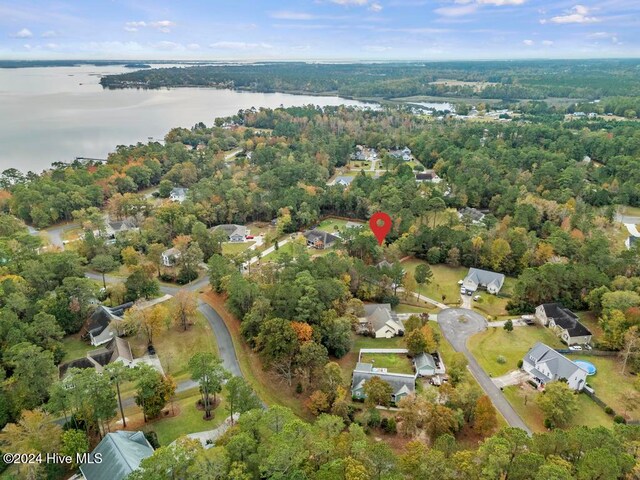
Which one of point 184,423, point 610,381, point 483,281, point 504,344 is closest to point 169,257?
point 184,423

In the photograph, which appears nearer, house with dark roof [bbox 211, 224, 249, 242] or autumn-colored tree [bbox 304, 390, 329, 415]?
autumn-colored tree [bbox 304, 390, 329, 415]

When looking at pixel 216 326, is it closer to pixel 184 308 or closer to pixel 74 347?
pixel 184 308

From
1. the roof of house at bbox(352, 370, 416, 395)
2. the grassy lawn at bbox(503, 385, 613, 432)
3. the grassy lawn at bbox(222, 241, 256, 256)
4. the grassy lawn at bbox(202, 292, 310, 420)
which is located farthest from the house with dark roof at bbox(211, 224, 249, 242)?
the grassy lawn at bbox(503, 385, 613, 432)

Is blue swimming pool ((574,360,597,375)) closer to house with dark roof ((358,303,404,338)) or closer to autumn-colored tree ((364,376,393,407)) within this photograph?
house with dark roof ((358,303,404,338))

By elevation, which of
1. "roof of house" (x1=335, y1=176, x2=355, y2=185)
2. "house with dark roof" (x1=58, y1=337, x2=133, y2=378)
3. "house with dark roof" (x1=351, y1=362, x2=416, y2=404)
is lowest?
"house with dark roof" (x1=351, y1=362, x2=416, y2=404)

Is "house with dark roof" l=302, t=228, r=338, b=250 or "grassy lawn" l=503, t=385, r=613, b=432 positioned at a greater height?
"house with dark roof" l=302, t=228, r=338, b=250
